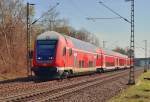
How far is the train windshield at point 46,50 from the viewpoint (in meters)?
35.6

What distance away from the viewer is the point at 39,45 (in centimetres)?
3612

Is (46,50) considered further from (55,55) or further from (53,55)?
(55,55)

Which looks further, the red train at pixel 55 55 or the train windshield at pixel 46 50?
the train windshield at pixel 46 50

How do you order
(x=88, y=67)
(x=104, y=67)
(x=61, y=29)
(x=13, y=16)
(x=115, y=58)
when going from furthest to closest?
(x=61, y=29) → (x=115, y=58) → (x=13, y=16) → (x=104, y=67) → (x=88, y=67)

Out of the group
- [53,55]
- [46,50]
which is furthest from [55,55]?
[46,50]

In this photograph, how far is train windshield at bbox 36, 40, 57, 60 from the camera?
117ft

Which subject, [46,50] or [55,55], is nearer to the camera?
[55,55]

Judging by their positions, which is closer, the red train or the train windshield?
the red train

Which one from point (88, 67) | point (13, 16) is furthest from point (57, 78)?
point (13, 16)

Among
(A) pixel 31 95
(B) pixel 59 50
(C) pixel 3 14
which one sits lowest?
(A) pixel 31 95

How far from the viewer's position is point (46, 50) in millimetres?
35719

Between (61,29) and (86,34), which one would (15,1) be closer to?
(61,29)

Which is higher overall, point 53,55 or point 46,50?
point 46,50

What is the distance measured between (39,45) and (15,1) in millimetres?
34878
